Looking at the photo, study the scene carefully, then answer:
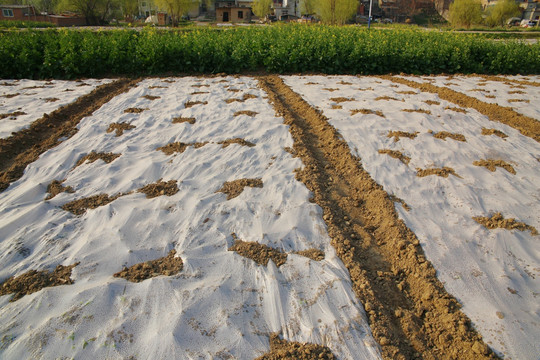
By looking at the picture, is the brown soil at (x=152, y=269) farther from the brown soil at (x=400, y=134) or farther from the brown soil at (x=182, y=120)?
the brown soil at (x=400, y=134)

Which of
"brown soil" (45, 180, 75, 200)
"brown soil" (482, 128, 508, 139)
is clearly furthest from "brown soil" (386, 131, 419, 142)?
"brown soil" (45, 180, 75, 200)

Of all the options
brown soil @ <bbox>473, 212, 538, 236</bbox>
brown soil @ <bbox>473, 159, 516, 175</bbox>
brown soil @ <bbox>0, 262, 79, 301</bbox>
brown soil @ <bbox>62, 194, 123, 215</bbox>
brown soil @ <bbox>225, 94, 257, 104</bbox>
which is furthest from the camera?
brown soil @ <bbox>225, 94, 257, 104</bbox>

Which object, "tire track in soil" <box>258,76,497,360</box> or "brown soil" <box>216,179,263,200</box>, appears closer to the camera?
"tire track in soil" <box>258,76,497,360</box>

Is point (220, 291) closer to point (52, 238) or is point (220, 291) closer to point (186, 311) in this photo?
point (186, 311)

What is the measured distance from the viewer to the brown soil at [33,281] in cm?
239

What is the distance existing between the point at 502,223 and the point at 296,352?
8.35 feet

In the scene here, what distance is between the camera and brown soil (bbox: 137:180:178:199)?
368cm

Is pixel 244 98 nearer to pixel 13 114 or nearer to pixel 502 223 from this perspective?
pixel 13 114

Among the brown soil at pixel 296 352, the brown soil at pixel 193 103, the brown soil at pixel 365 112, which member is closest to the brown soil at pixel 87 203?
the brown soil at pixel 296 352

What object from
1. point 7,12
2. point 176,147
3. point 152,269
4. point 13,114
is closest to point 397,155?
point 176,147

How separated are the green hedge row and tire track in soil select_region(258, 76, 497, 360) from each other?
6336mm

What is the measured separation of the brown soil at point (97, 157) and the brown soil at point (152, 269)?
2.28 m

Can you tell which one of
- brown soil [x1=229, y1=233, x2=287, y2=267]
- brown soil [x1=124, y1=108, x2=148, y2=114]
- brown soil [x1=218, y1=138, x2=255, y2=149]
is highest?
brown soil [x1=124, y1=108, x2=148, y2=114]

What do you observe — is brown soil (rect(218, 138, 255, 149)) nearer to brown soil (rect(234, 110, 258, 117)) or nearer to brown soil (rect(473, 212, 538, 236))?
brown soil (rect(234, 110, 258, 117))
